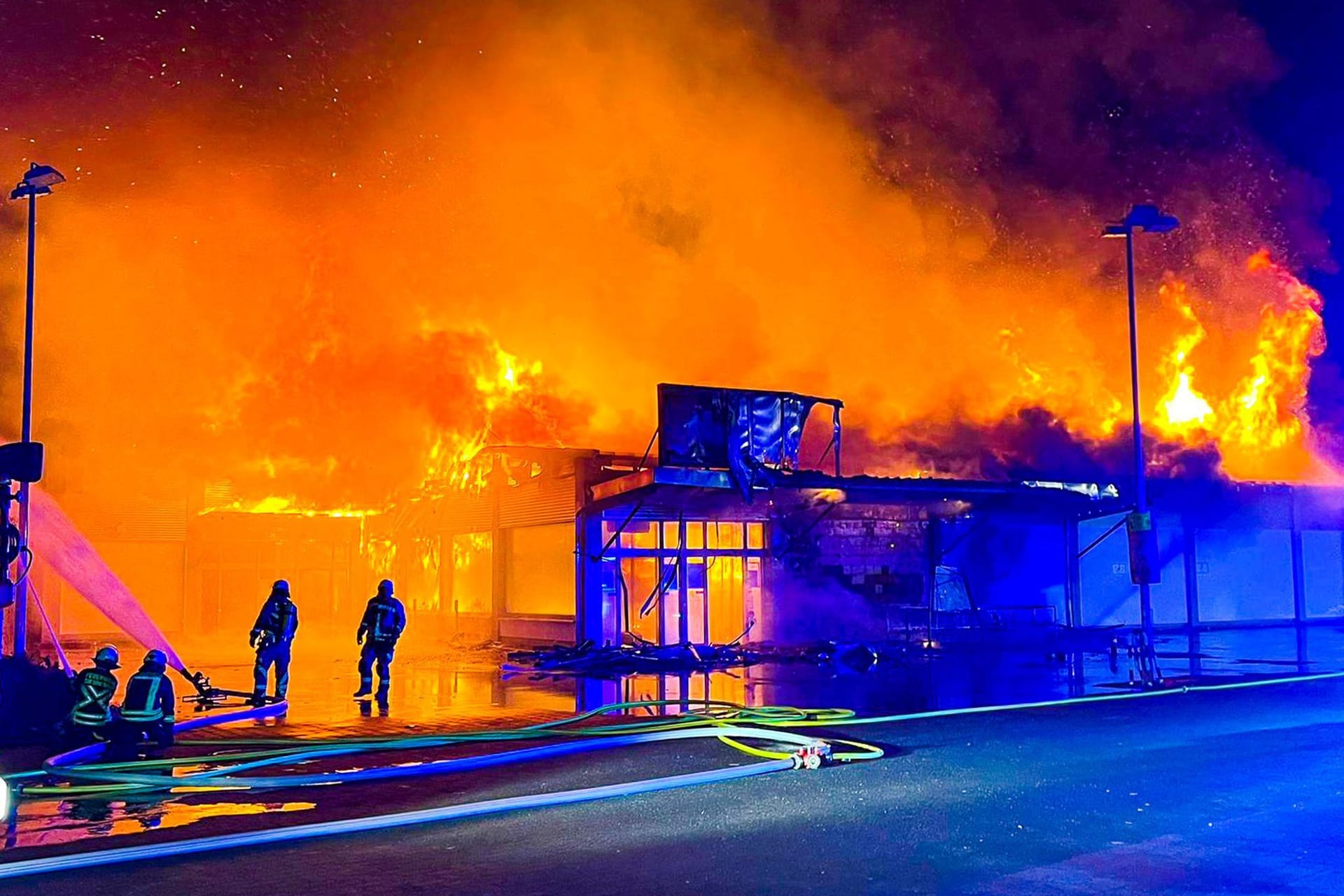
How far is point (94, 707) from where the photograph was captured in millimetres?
10672

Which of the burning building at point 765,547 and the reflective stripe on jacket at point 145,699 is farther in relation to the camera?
the burning building at point 765,547

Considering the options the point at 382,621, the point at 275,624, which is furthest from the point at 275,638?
the point at 382,621

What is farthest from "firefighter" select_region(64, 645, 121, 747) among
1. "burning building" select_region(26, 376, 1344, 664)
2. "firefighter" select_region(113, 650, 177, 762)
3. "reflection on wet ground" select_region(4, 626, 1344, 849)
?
"burning building" select_region(26, 376, 1344, 664)

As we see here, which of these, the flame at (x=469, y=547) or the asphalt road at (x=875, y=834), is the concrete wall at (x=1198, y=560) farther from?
the asphalt road at (x=875, y=834)

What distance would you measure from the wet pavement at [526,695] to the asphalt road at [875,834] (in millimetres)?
175

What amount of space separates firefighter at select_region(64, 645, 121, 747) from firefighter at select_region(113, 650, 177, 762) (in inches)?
5.5

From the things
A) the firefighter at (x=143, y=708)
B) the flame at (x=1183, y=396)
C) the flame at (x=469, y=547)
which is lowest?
the firefighter at (x=143, y=708)

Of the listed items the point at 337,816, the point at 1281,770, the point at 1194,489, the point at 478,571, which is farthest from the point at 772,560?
the point at 337,816

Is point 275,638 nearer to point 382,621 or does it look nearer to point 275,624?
point 275,624

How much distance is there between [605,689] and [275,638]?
16.7 feet

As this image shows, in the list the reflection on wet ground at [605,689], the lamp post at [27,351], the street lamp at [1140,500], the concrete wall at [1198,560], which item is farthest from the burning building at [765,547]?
the lamp post at [27,351]

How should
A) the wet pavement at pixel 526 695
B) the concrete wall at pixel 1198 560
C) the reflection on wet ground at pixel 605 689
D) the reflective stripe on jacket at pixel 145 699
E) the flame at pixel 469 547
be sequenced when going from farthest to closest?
the flame at pixel 469 547
the concrete wall at pixel 1198 560
the reflective stripe on jacket at pixel 145 699
the reflection on wet ground at pixel 605 689
the wet pavement at pixel 526 695

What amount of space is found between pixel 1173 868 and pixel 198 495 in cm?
3396

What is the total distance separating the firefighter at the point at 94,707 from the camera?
34.9ft
